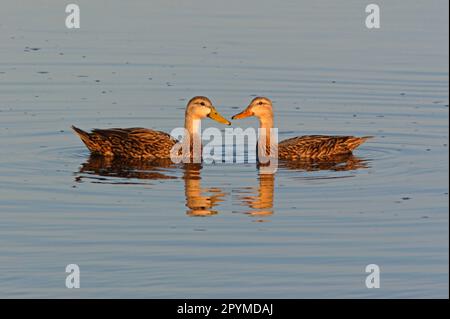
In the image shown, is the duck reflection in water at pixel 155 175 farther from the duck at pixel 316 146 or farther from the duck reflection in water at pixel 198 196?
the duck at pixel 316 146

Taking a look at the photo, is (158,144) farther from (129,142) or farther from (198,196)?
(198,196)

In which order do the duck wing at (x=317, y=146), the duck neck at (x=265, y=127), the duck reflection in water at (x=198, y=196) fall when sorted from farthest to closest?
the duck neck at (x=265, y=127) → the duck wing at (x=317, y=146) → the duck reflection in water at (x=198, y=196)

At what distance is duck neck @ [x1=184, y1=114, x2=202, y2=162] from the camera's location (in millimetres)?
17391

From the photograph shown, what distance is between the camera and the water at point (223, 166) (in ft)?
37.8

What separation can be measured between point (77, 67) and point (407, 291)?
489 inches

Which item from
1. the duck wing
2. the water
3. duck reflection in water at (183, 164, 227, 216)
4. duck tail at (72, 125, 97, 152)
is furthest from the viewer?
the duck wing

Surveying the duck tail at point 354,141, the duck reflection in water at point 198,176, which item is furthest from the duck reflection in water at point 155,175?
A: the duck tail at point 354,141

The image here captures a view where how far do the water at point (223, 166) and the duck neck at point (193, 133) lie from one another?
0.81 metres

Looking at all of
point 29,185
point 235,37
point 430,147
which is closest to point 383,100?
point 430,147

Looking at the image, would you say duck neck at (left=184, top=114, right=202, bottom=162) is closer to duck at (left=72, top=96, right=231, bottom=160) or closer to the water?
duck at (left=72, top=96, right=231, bottom=160)

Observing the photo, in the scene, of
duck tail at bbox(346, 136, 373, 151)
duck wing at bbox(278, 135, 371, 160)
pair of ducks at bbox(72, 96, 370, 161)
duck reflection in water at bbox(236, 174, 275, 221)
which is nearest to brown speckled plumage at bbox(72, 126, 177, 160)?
pair of ducks at bbox(72, 96, 370, 161)

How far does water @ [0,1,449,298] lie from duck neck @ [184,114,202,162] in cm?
81

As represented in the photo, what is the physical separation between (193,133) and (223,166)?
1269 mm

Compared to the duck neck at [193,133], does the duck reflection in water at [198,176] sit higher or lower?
lower
